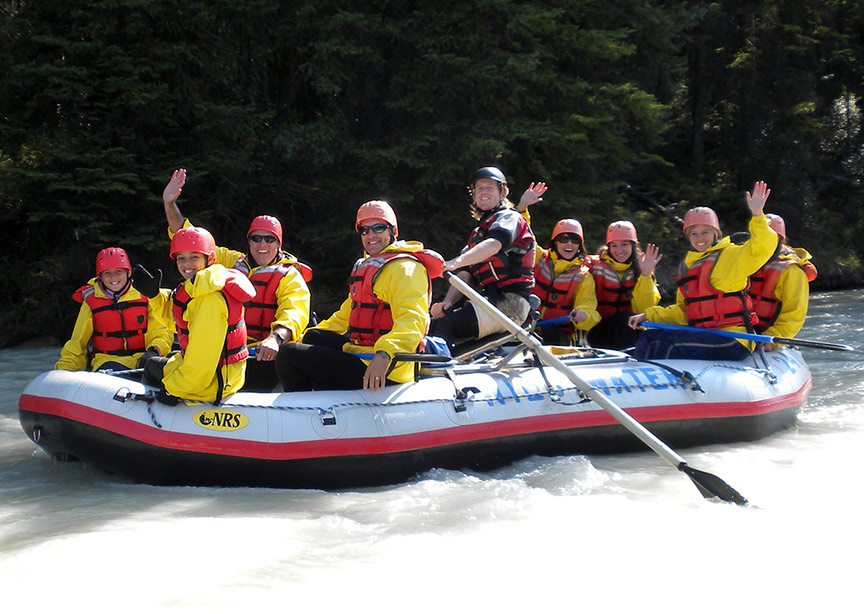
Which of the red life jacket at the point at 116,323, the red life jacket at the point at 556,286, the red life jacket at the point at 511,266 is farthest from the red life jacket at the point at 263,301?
the red life jacket at the point at 556,286

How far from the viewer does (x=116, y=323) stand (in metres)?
5.39

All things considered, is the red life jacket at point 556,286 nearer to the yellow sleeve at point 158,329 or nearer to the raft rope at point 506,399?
the raft rope at point 506,399

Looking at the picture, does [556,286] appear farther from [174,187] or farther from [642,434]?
[174,187]

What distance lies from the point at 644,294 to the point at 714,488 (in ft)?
7.82

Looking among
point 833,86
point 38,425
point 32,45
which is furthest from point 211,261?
point 833,86

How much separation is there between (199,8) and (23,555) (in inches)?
369

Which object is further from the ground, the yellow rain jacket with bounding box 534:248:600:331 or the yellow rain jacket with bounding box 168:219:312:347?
the yellow rain jacket with bounding box 168:219:312:347

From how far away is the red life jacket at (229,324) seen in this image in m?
4.17

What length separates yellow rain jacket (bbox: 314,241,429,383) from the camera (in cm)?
422

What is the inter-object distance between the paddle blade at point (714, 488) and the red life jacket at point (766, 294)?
2.01m

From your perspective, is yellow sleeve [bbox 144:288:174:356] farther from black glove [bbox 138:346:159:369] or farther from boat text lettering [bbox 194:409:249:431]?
boat text lettering [bbox 194:409:249:431]

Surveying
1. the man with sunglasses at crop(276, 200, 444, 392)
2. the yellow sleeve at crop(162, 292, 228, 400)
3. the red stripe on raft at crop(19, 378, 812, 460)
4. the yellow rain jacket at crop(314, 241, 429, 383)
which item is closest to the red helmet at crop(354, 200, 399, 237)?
the man with sunglasses at crop(276, 200, 444, 392)

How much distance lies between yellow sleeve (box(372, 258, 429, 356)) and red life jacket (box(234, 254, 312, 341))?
0.87m

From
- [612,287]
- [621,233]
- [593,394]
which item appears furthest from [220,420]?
[621,233]
